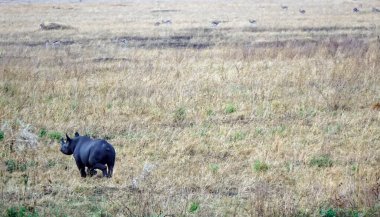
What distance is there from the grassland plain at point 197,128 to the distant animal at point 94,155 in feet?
0.78

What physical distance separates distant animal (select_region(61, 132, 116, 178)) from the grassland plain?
0.78 feet

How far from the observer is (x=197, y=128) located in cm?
1287

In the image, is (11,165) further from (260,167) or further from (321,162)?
(321,162)

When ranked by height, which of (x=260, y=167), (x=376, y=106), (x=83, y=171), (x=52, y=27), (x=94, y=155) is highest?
(x=94, y=155)

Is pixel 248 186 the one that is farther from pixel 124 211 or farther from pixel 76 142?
pixel 76 142

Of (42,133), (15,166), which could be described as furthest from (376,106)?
(15,166)

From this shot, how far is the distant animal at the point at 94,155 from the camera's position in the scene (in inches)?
359

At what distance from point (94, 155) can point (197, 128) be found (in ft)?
13.3

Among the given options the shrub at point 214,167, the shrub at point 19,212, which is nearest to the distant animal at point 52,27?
the shrub at point 214,167

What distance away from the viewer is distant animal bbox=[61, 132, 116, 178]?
9.12m

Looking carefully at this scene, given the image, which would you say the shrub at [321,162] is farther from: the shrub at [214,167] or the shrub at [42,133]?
the shrub at [42,133]

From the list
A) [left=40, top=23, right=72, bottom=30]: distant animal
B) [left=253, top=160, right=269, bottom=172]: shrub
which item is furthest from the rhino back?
[left=40, top=23, right=72, bottom=30]: distant animal

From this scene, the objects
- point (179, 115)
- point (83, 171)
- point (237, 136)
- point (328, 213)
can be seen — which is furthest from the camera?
point (179, 115)

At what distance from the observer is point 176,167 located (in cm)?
1020
